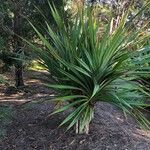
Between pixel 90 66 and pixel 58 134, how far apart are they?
1.15 meters

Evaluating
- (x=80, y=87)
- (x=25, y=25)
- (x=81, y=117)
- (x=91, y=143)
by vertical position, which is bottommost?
(x=91, y=143)

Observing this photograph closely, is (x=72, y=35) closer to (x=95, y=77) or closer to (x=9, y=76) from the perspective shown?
(x=95, y=77)

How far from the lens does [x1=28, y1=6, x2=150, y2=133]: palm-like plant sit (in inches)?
203

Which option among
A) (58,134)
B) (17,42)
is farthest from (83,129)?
(17,42)

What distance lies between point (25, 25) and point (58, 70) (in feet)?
10.8

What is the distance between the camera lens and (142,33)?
5520mm

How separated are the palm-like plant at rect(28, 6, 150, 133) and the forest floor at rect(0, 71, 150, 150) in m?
0.25

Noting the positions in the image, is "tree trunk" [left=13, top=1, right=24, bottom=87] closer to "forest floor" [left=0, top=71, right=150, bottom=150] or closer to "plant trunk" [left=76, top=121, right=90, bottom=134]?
"forest floor" [left=0, top=71, right=150, bottom=150]

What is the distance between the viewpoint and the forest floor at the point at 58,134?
212 inches

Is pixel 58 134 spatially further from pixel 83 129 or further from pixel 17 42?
pixel 17 42

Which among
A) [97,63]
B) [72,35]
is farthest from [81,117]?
[72,35]

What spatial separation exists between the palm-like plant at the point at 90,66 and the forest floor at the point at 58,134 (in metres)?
0.25

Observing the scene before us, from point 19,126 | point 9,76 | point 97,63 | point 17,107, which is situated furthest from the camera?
point 9,76

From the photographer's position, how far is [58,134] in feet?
18.7
